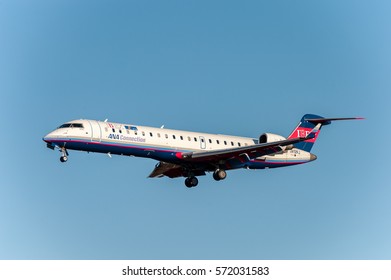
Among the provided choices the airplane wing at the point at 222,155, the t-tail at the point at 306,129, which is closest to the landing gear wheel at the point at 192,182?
the airplane wing at the point at 222,155

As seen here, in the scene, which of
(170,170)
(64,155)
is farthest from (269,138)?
(64,155)

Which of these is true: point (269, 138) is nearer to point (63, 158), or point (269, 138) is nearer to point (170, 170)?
point (170, 170)

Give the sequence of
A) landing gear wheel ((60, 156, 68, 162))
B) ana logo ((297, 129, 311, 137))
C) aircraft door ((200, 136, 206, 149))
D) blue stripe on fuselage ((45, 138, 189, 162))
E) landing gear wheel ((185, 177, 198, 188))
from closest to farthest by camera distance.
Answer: landing gear wheel ((60, 156, 68, 162)), blue stripe on fuselage ((45, 138, 189, 162)), aircraft door ((200, 136, 206, 149)), landing gear wheel ((185, 177, 198, 188)), ana logo ((297, 129, 311, 137))

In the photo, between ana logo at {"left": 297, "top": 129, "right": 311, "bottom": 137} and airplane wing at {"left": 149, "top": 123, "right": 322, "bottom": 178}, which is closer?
airplane wing at {"left": 149, "top": 123, "right": 322, "bottom": 178}

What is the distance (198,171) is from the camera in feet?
150

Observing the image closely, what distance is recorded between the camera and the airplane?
134 feet

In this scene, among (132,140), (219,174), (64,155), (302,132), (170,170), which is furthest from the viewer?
(302,132)

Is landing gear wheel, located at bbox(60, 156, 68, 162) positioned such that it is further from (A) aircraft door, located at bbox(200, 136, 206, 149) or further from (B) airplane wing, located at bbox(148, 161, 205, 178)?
(A) aircraft door, located at bbox(200, 136, 206, 149)

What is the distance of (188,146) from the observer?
4359 centimetres

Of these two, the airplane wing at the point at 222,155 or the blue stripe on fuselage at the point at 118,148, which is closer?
the blue stripe on fuselage at the point at 118,148

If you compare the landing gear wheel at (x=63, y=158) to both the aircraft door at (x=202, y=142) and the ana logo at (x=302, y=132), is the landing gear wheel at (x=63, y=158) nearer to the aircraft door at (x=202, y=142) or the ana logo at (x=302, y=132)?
the aircraft door at (x=202, y=142)

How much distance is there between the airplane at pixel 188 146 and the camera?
40.9 metres

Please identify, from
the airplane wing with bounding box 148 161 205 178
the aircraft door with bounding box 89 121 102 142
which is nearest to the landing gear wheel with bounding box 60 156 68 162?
the aircraft door with bounding box 89 121 102 142
